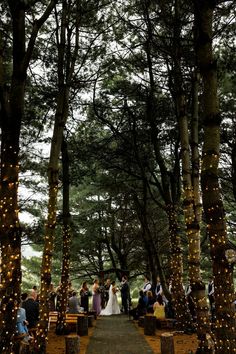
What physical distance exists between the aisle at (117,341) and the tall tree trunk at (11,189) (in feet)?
17.5

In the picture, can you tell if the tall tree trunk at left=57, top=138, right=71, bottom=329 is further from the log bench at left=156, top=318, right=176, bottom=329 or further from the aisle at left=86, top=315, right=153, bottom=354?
the log bench at left=156, top=318, right=176, bottom=329

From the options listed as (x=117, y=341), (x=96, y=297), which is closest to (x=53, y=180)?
(x=117, y=341)

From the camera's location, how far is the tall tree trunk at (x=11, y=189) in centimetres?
622

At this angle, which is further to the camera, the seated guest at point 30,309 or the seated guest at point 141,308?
the seated guest at point 141,308

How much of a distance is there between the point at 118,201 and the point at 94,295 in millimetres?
8388

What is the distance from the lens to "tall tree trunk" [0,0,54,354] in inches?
245

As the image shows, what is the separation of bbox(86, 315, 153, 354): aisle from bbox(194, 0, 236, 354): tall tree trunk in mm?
6197

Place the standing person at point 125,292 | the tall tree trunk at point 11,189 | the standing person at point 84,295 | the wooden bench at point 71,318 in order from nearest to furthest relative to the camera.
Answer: the tall tree trunk at point 11,189
the wooden bench at point 71,318
the standing person at point 84,295
the standing person at point 125,292

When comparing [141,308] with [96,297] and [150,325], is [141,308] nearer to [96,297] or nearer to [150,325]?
[96,297]

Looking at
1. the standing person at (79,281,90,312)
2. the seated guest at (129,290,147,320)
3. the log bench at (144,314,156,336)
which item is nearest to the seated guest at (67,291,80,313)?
the standing person at (79,281,90,312)

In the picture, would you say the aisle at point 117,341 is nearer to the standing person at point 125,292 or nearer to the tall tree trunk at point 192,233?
the tall tree trunk at point 192,233

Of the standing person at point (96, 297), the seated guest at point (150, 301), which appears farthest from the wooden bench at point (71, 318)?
the standing person at point (96, 297)

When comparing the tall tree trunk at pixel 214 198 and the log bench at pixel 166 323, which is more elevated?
the tall tree trunk at pixel 214 198

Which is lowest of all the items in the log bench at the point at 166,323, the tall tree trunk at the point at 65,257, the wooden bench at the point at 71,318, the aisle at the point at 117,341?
the aisle at the point at 117,341
